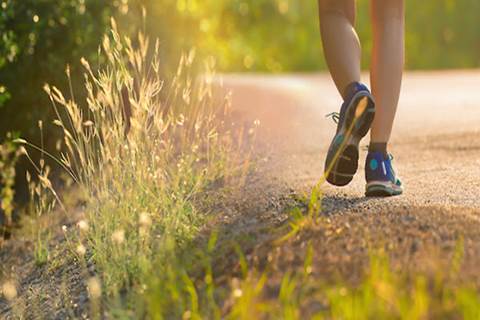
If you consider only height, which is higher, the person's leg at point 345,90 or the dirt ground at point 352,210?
the person's leg at point 345,90

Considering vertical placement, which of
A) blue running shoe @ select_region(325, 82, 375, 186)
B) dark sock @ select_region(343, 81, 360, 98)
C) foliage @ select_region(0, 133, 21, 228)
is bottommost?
foliage @ select_region(0, 133, 21, 228)

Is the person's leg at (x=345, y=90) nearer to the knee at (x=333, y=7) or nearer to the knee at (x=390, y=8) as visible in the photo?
the knee at (x=333, y=7)

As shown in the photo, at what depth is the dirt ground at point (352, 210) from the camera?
3.43 metres

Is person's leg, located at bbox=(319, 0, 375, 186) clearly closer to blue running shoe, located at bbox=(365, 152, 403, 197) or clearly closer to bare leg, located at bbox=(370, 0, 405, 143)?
bare leg, located at bbox=(370, 0, 405, 143)

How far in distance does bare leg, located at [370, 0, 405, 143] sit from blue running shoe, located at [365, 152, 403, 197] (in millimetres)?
102

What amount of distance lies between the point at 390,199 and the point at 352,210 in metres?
0.37

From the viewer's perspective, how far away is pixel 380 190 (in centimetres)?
455

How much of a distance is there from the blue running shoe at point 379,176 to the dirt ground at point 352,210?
0.27ft

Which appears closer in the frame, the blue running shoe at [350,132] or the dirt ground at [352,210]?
the dirt ground at [352,210]

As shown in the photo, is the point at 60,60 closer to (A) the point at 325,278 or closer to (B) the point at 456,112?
(B) the point at 456,112

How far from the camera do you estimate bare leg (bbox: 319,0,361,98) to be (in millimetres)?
4469

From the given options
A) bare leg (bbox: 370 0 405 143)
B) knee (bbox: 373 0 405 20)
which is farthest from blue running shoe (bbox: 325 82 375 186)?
knee (bbox: 373 0 405 20)

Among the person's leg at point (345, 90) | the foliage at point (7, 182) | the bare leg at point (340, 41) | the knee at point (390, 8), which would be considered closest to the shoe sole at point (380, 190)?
the person's leg at point (345, 90)

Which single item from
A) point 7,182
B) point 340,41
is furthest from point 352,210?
point 7,182
